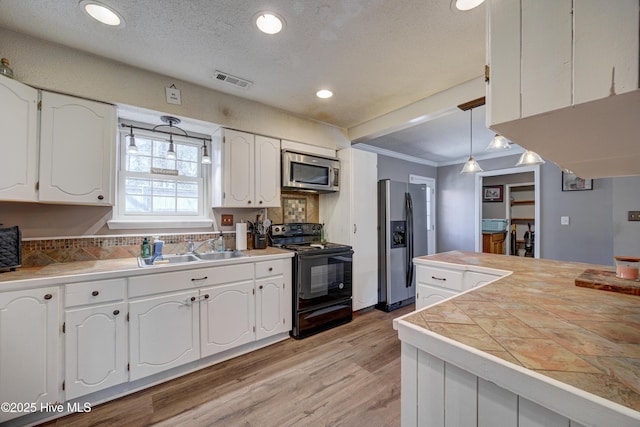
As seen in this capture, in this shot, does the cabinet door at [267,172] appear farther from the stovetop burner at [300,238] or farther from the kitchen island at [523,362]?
the kitchen island at [523,362]

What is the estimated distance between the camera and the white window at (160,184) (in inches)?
90.5

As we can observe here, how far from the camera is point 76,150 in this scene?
180 centimetres

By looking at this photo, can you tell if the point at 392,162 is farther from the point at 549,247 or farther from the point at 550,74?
the point at 550,74

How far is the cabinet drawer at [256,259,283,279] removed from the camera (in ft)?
7.65

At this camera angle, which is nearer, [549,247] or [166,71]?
[166,71]

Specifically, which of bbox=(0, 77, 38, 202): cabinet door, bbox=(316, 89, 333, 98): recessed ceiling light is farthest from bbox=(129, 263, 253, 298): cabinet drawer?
bbox=(316, 89, 333, 98): recessed ceiling light

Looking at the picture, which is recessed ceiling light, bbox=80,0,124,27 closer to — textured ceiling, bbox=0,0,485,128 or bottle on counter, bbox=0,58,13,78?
textured ceiling, bbox=0,0,485,128

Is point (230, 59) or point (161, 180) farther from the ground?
point (230, 59)

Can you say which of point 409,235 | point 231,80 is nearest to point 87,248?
point 231,80

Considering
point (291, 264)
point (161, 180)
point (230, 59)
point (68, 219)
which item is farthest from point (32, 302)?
point (230, 59)

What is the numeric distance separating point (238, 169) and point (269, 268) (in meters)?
1.02

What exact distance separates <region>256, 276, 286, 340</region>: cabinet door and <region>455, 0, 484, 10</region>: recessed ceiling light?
237 cm

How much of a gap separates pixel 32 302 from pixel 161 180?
4.39ft

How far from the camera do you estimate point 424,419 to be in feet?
2.57
